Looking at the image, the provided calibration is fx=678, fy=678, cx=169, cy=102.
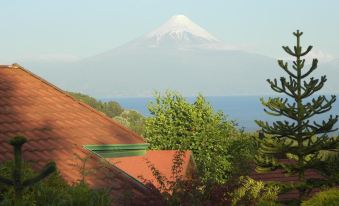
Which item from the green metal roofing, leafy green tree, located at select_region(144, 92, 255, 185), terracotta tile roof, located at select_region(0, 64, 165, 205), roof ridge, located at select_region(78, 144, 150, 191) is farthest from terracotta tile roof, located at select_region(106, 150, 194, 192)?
roof ridge, located at select_region(78, 144, 150, 191)

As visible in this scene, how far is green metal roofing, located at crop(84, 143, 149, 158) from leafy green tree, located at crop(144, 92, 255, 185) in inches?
534

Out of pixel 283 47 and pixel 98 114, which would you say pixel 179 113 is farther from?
pixel 98 114

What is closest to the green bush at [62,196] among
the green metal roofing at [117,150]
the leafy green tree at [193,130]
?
the green metal roofing at [117,150]

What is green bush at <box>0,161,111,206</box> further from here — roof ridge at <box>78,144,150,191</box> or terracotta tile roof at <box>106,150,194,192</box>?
terracotta tile roof at <box>106,150,194,192</box>

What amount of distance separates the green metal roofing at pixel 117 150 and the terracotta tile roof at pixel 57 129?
0.49ft

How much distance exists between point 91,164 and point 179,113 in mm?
17263

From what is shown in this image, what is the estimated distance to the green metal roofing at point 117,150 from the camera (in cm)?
1476

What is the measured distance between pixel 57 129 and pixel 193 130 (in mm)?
16241

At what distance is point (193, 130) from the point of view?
30703 millimetres

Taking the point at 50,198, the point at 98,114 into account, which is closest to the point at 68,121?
the point at 98,114

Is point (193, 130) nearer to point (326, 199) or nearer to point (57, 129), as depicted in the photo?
point (326, 199)

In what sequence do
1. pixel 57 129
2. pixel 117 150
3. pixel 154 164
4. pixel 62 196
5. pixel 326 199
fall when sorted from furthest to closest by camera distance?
1. pixel 154 164
2. pixel 326 199
3. pixel 117 150
4. pixel 57 129
5. pixel 62 196

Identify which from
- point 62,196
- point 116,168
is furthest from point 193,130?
point 62,196

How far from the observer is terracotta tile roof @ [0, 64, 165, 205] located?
1365 cm
